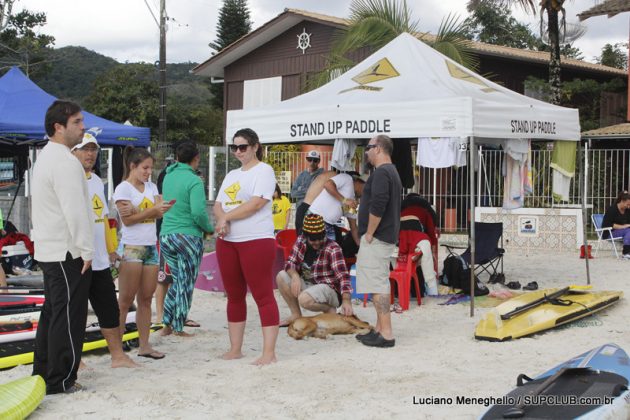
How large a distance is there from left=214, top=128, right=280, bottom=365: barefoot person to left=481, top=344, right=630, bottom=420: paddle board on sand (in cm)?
201

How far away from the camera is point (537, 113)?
30.0ft

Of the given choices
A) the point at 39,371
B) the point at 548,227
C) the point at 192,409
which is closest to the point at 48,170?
the point at 39,371

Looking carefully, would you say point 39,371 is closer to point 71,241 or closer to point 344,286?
point 71,241

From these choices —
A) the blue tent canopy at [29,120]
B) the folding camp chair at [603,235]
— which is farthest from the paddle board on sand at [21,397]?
the folding camp chair at [603,235]

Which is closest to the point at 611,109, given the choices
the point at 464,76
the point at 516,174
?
the point at 516,174

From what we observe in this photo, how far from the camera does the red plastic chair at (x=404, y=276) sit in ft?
27.7

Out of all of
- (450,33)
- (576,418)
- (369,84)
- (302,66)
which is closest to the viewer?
(576,418)

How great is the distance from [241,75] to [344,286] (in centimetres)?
2067

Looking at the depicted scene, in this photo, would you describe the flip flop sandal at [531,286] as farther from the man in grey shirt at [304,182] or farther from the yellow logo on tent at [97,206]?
the yellow logo on tent at [97,206]

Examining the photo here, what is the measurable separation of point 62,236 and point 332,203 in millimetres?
3921

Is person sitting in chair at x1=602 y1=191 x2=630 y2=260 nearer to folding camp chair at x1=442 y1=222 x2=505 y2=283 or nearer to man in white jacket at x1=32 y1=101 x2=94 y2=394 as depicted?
folding camp chair at x1=442 y1=222 x2=505 y2=283

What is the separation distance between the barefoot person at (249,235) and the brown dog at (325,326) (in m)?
0.99

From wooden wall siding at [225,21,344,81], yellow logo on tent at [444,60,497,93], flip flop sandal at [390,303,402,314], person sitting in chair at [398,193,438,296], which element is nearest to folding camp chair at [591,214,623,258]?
yellow logo on tent at [444,60,497,93]

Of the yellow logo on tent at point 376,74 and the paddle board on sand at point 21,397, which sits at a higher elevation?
the yellow logo on tent at point 376,74
